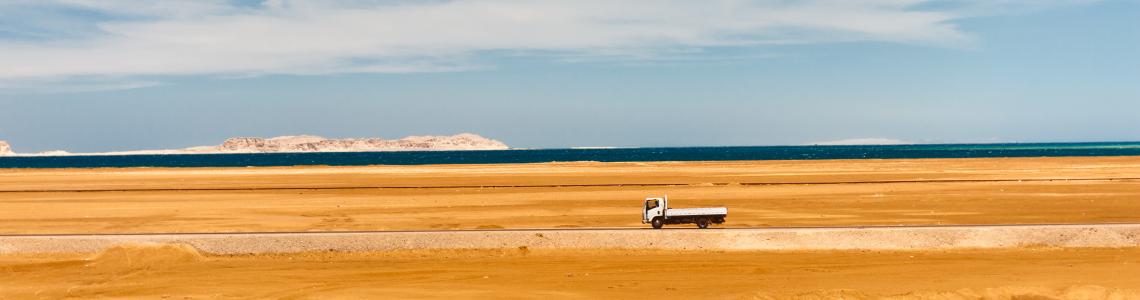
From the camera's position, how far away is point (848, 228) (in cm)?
2131

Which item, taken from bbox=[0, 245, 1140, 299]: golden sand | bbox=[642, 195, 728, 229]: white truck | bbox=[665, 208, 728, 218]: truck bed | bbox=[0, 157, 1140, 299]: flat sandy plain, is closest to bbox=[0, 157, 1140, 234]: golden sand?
bbox=[0, 157, 1140, 299]: flat sandy plain

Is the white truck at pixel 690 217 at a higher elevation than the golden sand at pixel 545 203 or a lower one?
higher

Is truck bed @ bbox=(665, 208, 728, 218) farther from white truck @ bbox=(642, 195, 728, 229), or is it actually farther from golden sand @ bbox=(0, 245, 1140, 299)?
golden sand @ bbox=(0, 245, 1140, 299)

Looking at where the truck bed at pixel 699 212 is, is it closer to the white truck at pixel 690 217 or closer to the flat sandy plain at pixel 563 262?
the white truck at pixel 690 217

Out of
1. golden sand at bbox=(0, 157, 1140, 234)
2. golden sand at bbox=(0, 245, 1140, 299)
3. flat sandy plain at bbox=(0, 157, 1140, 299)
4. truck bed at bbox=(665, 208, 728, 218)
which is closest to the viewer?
golden sand at bbox=(0, 245, 1140, 299)

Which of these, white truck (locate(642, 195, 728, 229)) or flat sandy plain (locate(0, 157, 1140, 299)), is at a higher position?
white truck (locate(642, 195, 728, 229))

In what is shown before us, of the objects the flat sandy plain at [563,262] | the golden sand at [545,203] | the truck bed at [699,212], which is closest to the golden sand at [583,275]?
the flat sandy plain at [563,262]

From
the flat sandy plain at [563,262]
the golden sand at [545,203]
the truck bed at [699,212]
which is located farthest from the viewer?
the golden sand at [545,203]

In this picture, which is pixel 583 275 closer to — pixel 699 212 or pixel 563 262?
pixel 563 262

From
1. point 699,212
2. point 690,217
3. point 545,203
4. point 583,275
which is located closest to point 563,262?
point 583,275

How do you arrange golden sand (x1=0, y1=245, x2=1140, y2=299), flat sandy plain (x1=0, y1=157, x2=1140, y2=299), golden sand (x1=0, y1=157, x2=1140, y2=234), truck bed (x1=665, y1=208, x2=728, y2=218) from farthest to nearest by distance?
golden sand (x1=0, y1=157, x2=1140, y2=234), truck bed (x1=665, y1=208, x2=728, y2=218), flat sandy plain (x1=0, y1=157, x2=1140, y2=299), golden sand (x1=0, y1=245, x2=1140, y2=299)

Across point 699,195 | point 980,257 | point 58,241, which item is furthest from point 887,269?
point 699,195

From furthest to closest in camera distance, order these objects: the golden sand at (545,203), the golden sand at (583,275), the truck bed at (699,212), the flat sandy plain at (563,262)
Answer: the golden sand at (545,203) < the truck bed at (699,212) < the flat sandy plain at (563,262) < the golden sand at (583,275)

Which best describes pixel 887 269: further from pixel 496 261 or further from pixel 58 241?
pixel 58 241
